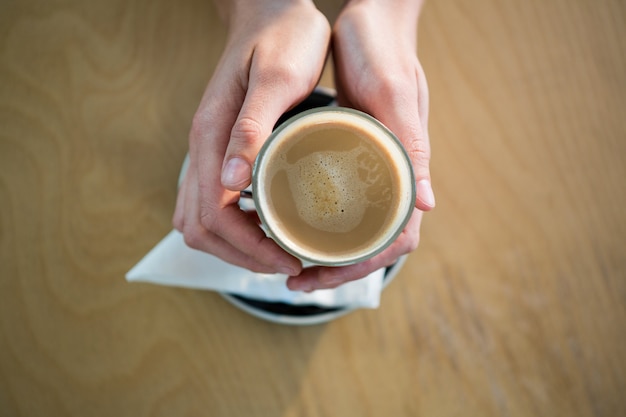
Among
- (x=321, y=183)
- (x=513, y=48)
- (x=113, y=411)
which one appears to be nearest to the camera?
(x=321, y=183)

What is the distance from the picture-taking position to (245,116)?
52 centimetres

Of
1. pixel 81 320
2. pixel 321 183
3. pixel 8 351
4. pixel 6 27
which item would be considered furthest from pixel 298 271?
pixel 6 27

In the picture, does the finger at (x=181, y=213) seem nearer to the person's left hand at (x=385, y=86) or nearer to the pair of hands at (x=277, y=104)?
the pair of hands at (x=277, y=104)

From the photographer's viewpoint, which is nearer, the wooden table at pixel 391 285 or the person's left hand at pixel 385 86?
the person's left hand at pixel 385 86

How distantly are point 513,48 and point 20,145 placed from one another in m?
0.85

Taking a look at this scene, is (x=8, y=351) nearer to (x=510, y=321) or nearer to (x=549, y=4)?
(x=510, y=321)

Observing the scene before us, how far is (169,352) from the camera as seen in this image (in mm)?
733

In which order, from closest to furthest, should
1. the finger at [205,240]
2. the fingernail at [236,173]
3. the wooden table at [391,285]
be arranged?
1. the fingernail at [236,173]
2. the finger at [205,240]
3. the wooden table at [391,285]

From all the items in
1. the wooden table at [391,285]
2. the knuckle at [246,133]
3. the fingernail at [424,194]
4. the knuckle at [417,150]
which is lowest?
the wooden table at [391,285]

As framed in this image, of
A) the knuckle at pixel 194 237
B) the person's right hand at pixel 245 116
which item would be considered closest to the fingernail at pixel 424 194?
the person's right hand at pixel 245 116

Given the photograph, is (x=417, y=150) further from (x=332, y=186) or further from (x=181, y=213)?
(x=181, y=213)

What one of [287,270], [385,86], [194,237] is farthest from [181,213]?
[385,86]

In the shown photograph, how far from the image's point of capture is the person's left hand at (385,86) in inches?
22.0

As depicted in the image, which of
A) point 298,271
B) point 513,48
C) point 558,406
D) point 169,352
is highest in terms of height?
point 513,48
